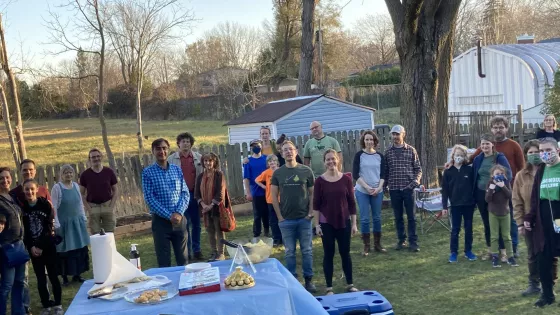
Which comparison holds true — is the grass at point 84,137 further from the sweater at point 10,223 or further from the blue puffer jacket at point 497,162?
the blue puffer jacket at point 497,162

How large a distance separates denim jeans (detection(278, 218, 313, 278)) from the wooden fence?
5.65 meters

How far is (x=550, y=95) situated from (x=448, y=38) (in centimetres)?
786

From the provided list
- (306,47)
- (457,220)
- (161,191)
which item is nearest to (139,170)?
(161,191)

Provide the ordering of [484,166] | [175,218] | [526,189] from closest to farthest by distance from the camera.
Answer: [526,189] < [175,218] < [484,166]

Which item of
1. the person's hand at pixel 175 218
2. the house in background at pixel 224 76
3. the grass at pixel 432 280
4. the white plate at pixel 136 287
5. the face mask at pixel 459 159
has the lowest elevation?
the grass at pixel 432 280

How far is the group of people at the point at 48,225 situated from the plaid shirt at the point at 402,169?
402 cm

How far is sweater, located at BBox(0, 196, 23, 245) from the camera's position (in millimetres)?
5906

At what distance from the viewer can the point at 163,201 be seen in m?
6.49

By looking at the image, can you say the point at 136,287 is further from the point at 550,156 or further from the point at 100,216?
the point at 100,216

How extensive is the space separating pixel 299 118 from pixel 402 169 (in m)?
8.98

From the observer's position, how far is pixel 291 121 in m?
16.9

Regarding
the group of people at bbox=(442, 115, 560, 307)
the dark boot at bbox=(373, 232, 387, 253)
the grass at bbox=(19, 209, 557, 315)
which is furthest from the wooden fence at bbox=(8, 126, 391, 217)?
the group of people at bbox=(442, 115, 560, 307)

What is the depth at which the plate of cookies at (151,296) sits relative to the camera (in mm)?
3887

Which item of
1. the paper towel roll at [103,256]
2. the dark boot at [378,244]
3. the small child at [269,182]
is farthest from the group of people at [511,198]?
the paper towel roll at [103,256]
